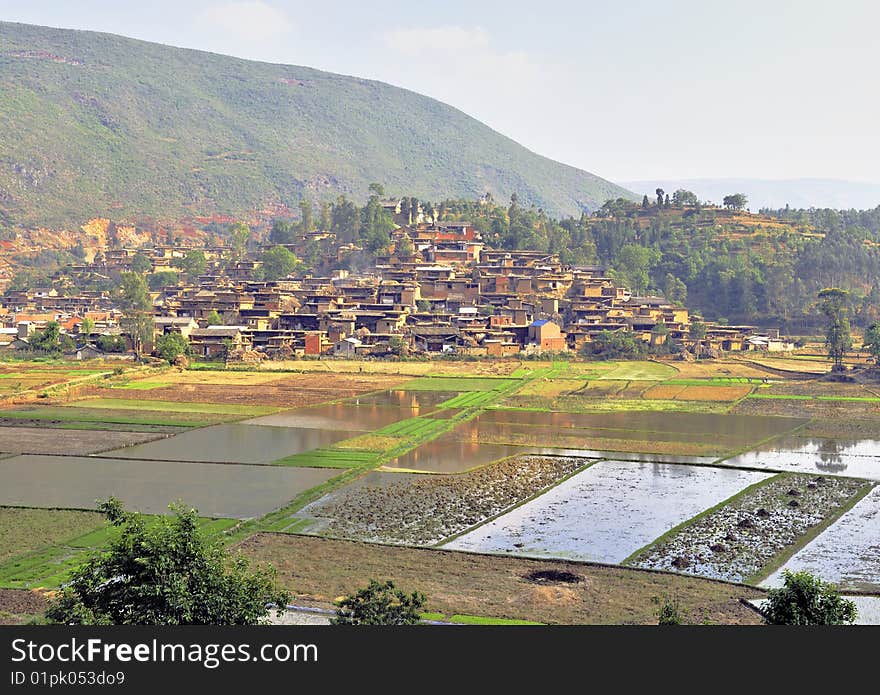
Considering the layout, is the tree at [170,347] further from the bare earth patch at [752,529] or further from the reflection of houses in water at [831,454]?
the bare earth patch at [752,529]

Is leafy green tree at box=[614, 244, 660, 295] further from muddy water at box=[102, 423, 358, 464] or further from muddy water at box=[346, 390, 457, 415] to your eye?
muddy water at box=[102, 423, 358, 464]

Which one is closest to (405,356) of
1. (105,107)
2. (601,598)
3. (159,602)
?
(601,598)

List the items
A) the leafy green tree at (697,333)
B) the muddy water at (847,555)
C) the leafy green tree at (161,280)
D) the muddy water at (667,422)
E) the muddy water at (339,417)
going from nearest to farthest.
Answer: the muddy water at (847,555) → the muddy water at (667,422) → the muddy water at (339,417) → the leafy green tree at (697,333) → the leafy green tree at (161,280)

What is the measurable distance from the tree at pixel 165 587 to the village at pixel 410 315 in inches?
1810

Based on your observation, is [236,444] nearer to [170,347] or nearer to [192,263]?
[170,347]

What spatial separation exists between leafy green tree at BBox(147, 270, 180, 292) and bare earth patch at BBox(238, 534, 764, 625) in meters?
70.8

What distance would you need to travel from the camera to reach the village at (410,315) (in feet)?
209

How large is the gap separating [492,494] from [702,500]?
5.24 m

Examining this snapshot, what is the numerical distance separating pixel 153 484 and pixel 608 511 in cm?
1170

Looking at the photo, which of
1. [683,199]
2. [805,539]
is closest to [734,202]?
[683,199]

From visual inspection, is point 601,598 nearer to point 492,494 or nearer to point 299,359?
point 492,494

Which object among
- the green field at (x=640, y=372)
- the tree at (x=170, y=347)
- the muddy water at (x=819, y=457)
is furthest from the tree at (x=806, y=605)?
the tree at (x=170, y=347)

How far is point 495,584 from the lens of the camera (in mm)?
20094

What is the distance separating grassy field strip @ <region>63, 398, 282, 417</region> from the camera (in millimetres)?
42250
